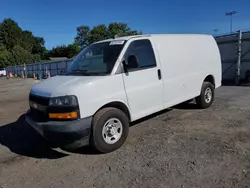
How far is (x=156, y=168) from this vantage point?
3.56m

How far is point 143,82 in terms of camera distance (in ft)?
15.7

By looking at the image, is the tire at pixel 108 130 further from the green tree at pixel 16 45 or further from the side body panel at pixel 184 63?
the green tree at pixel 16 45

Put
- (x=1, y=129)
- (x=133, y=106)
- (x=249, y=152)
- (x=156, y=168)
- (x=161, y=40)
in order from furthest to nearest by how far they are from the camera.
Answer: (x=1, y=129)
(x=161, y=40)
(x=133, y=106)
(x=249, y=152)
(x=156, y=168)

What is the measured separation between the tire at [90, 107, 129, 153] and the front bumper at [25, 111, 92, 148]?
0.14 meters

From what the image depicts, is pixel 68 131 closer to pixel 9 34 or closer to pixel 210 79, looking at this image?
pixel 210 79

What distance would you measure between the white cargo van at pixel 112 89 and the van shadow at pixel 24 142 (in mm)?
576

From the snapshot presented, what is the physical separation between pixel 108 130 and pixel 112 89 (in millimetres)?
744

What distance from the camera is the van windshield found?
14.7 ft

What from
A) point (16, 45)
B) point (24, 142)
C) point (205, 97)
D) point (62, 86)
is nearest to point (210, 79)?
point (205, 97)

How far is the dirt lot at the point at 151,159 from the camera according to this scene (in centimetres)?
328

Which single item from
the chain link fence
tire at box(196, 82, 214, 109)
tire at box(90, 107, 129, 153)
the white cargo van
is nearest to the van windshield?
the white cargo van

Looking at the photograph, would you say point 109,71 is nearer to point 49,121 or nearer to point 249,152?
point 49,121

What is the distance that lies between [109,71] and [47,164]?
1.95m

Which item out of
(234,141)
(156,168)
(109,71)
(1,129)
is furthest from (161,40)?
(1,129)
